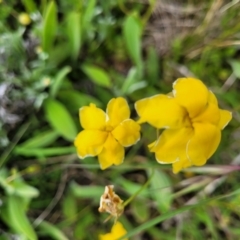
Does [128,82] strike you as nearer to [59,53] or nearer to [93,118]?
[59,53]

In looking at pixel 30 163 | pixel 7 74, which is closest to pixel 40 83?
pixel 7 74

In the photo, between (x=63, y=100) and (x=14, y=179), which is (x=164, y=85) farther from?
(x=14, y=179)

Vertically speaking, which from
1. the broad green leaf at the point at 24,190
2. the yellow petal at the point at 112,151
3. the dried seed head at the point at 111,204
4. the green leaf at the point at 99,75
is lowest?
the broad green leaf at the point at 24,190

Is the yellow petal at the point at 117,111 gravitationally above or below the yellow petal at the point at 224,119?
above

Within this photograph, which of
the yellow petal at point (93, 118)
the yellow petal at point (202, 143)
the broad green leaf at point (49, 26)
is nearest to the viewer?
the yellow petal at point (202, 143)

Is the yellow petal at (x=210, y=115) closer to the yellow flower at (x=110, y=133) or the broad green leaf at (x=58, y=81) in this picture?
the yellow flower at (x=110, y=133)

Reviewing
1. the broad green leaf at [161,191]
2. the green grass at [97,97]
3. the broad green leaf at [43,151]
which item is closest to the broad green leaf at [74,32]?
the green grass at [97,97]

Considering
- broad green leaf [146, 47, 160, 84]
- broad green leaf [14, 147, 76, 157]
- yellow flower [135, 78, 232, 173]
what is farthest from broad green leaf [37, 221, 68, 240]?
yellow flower [135, 78, 232, 173]

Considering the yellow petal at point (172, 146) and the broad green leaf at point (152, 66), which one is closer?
the yellow petal at point (172, 146)
